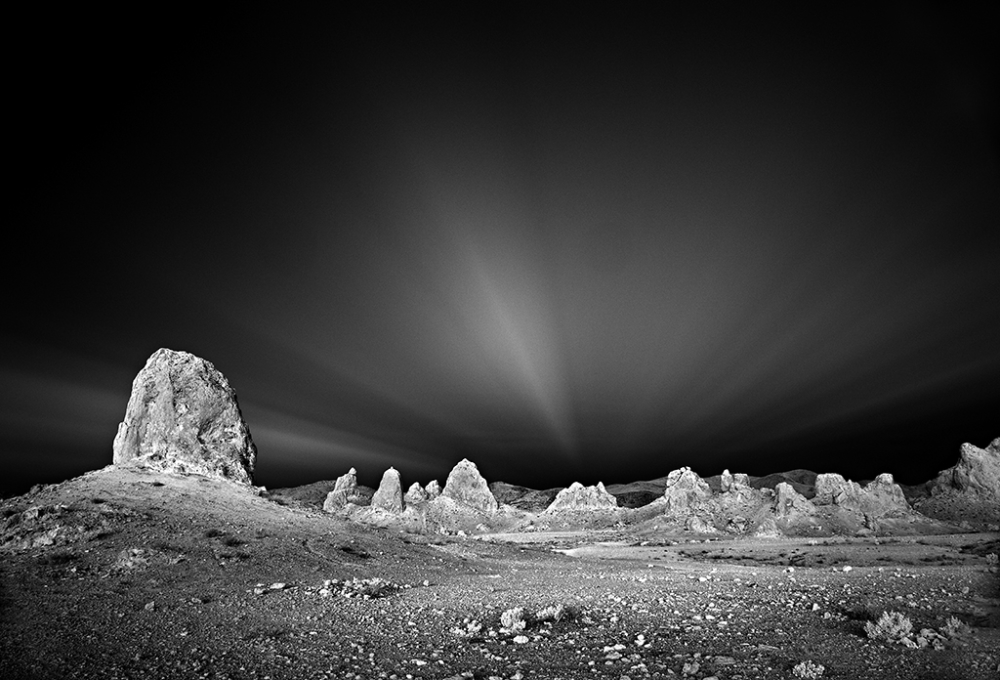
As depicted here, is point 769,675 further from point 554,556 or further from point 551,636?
point 554,556

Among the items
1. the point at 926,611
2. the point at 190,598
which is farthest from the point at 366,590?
the point at 926,611

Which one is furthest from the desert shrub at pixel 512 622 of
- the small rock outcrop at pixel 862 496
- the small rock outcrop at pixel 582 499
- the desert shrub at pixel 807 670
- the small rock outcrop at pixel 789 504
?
the small rock outcrop at pixel 582 499

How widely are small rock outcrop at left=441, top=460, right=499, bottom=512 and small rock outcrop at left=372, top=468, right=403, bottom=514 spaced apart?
861 inches

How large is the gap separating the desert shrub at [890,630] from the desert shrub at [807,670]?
335 centimetres

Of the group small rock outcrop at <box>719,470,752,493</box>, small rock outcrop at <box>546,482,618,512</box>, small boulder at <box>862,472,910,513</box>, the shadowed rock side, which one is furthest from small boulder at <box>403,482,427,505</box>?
the shadowed rock side

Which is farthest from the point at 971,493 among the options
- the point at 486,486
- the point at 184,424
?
the point at 184,424

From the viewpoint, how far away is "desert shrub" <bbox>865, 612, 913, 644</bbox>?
506 inches

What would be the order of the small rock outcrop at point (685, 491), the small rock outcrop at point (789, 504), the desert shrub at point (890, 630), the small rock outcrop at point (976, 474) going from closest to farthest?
the desert shrub at point (890, 630)
the small rock outcrop at point (789, 504)
the small rock outcrop at point (976, 474)
the small rock outcrop at point (685, 491)

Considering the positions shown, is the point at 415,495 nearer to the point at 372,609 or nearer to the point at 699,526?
the point at 699,526

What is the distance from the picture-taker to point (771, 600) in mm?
18688

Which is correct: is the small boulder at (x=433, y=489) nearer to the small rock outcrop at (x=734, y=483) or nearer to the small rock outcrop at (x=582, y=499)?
the small rock outcrop at (x=582, y=499)

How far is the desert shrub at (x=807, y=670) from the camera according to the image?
10578 mm

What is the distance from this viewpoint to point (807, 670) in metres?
10.8

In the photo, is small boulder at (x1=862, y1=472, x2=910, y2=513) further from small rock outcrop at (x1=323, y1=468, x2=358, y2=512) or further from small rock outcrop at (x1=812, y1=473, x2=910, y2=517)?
small rock outcrop at (x1=323, y1=468, x2=358, y2=512)
